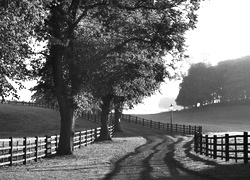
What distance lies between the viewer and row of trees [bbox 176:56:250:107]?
117 metres

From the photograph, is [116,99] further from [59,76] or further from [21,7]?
[21,7]

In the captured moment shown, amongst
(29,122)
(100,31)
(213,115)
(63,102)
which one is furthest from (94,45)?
(213,115)

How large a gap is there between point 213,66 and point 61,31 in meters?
101

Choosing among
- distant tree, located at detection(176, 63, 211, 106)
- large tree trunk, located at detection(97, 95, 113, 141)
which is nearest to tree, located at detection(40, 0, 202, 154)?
large tree trunk, located at detection(97, 95, 113, 141)

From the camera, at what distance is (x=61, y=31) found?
2503 cm

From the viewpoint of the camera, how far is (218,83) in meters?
118

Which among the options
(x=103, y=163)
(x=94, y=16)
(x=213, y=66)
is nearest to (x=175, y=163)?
(x=103, y=163)

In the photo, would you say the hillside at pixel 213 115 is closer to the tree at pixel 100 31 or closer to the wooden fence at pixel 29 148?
the wooden fence at pixel 29 148

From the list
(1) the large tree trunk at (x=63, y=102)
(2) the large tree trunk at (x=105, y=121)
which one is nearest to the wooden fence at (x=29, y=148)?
(1) the large tree trunk at (x=63, y=102)

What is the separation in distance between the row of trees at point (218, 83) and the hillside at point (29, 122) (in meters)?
56.8

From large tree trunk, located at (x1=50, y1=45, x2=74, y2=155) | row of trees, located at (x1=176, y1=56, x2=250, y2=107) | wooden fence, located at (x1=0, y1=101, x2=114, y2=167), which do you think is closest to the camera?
wooden fence, located at (x1=0, y1=101, x2=114, y2=167)

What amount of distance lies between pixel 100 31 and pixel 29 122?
1432 inches

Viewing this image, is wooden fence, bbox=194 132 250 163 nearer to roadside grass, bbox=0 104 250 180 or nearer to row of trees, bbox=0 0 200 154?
roadside grass, bbox=0 104 250 180

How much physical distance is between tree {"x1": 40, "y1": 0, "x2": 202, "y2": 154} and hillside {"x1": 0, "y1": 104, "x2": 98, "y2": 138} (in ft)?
79.3
